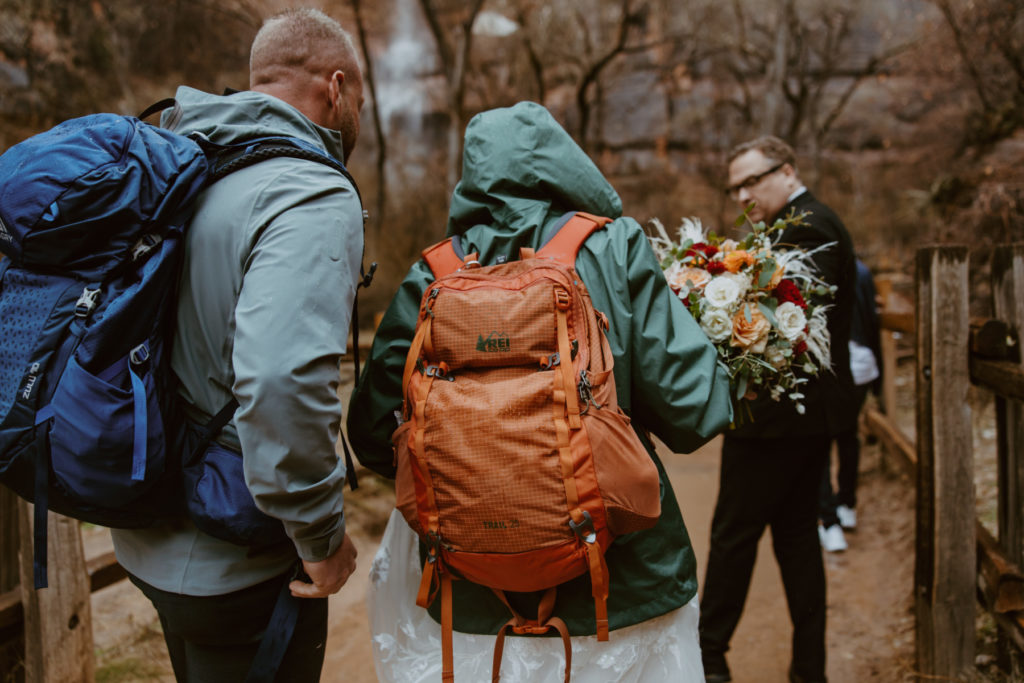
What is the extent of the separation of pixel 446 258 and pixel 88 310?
2.83 feet

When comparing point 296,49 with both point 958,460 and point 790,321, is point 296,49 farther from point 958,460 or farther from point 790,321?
point 958,460

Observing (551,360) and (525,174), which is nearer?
(551,360)

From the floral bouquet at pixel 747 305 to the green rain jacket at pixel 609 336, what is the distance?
0.43 metres

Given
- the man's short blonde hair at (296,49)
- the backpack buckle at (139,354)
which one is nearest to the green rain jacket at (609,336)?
the man's short blonde hair at (296,49)

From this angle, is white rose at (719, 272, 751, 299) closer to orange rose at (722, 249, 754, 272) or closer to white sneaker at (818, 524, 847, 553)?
orange rose at (722, 249, 754, 272)

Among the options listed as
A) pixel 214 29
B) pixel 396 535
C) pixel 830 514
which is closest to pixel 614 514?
pixel 396 535

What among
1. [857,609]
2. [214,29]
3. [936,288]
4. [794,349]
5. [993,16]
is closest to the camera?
[794,349]

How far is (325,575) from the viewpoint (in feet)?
5.55

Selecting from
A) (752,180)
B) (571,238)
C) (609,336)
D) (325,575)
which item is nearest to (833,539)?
(752,180)

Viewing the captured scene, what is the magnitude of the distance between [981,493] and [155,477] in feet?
18.4

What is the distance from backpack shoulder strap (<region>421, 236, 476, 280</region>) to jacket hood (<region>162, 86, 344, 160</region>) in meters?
0.41

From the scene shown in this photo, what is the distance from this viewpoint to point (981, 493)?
17.2 ft

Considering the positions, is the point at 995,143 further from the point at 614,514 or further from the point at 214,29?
the point at 214,29

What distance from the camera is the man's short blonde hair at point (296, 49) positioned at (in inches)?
78.9
